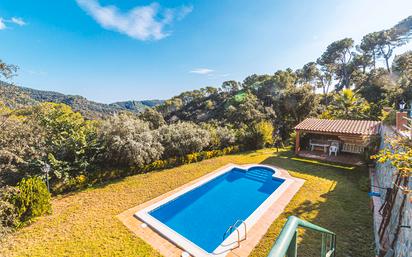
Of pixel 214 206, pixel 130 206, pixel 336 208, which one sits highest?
pixel 130 206

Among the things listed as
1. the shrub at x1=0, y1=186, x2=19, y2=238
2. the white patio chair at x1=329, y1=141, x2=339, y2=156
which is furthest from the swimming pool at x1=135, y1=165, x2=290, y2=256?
the white patio chair at x1=329, y1=141, x2=339, y2=156

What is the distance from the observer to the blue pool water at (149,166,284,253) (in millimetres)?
6880

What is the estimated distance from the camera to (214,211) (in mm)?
8227

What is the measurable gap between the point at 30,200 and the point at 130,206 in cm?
349

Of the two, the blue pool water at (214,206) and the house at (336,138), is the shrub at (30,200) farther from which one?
the house at (336,138)

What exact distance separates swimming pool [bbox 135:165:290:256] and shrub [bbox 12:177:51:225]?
12.4 ft

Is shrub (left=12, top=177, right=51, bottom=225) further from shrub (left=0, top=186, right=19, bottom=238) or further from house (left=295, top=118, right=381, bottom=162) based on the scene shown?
house (left=295, top=118, right=381, bottom=162)

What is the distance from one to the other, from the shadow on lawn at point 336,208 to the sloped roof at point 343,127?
8.22ft

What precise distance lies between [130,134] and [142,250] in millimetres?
7037

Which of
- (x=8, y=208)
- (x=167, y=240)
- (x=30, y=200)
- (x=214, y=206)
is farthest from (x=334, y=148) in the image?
(x=8, y=208)

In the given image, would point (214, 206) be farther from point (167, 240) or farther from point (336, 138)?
point (336, 138)

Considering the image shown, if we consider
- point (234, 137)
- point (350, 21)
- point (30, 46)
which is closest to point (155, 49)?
point (30, 46)

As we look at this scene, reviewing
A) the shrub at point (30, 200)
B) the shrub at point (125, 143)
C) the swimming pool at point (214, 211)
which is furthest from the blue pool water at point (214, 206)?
the shrub at point (30, 200)

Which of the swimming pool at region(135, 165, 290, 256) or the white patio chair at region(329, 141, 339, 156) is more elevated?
the white patio chair at region(329, 141, 339, 156)
